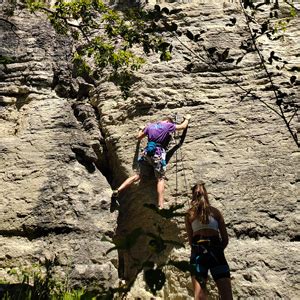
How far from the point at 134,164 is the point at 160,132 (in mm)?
753

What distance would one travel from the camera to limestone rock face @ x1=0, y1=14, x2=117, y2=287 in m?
6.57

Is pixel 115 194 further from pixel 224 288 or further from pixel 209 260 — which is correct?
pixel 224 288

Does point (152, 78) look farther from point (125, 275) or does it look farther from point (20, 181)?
point (125, 275)

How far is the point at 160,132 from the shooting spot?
24.4 ft

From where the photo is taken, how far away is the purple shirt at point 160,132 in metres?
7.41

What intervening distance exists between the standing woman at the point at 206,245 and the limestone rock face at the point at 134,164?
32.3 inches

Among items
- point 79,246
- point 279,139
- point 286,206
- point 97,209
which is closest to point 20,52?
point 97,209

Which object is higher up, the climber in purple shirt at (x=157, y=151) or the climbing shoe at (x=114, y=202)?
the climber in purple shirt at (x=157, y=151)

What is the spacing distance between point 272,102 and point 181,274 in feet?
11.2

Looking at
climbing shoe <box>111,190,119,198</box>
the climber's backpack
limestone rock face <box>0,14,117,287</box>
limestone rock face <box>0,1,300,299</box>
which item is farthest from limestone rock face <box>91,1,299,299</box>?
limestone rock face <box>0,14,117,287</box>

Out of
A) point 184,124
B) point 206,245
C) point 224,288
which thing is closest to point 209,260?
point 206,245

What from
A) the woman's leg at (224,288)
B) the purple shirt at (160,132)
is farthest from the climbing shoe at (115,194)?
the woman's leg at (224,288)

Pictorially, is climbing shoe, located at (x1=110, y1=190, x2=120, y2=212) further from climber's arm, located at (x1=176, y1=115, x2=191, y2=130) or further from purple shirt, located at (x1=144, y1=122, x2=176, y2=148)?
climber's arm, located at (x1=176, y1=115, x2=191, y2=130)

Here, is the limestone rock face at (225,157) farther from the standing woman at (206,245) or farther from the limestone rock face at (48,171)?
the standing woman at (206,245)
